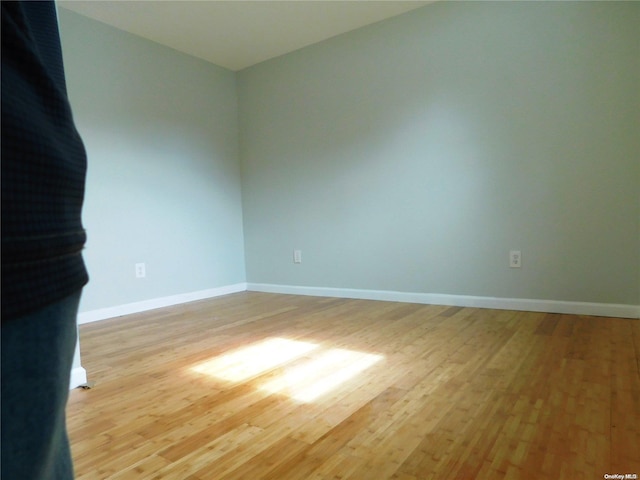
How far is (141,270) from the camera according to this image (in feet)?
10.3

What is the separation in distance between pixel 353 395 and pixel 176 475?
64 cm

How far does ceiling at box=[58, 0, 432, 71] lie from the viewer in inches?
110

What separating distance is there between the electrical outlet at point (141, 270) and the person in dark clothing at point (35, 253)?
3.12m

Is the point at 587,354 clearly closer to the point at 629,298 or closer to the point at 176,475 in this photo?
the point at 629,298

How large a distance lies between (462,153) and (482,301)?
1008 millimetres

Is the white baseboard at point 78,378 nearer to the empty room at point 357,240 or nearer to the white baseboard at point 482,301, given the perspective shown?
the empty room at point 357,240

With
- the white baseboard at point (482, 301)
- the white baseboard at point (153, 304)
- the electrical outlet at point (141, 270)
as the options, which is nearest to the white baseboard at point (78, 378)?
the white baseboard at point (153, 304)

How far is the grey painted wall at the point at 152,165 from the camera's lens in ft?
9.32

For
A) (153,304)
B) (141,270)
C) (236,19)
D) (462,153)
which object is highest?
(236,19)

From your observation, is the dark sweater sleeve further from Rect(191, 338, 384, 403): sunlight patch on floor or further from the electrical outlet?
the electrical outlet

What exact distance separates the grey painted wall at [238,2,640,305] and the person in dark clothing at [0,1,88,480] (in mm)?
2795

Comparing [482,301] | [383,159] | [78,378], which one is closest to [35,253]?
[78,378]

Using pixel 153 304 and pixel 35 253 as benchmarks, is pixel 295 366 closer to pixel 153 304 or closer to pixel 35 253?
pixel 35 253

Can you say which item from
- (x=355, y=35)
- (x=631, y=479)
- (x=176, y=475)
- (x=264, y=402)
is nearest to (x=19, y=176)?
(x=176, y=475)
